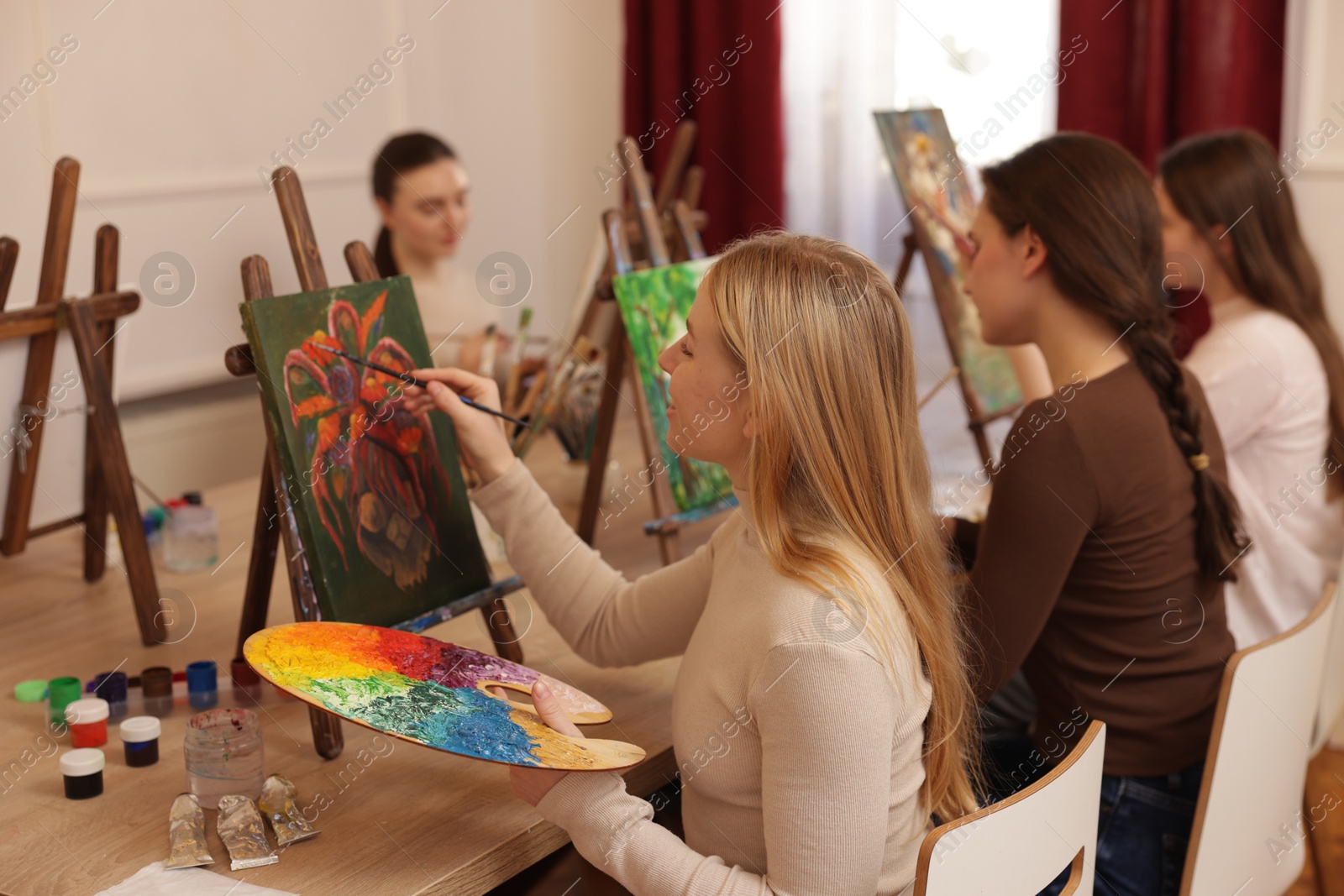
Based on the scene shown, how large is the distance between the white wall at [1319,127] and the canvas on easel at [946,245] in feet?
3.17

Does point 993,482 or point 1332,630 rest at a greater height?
point 993,482

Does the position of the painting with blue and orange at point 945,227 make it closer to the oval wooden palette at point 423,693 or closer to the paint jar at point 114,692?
the oval wooden palette at point 423,693

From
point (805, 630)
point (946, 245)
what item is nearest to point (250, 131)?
point (946, 245)

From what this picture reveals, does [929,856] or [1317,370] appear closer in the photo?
[929,856]

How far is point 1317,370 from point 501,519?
1.46 m

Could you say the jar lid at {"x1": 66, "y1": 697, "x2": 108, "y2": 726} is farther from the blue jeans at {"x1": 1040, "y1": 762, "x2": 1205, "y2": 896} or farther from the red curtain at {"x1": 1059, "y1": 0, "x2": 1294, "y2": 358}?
the red curtain at {"x1": 1059, "y1": 0, "x2": 1294, "y2": 358}

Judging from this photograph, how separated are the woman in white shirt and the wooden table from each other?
1087mm

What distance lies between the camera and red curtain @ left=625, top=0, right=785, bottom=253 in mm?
3645

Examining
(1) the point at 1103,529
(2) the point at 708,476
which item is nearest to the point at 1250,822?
(1) the point at 1103,529

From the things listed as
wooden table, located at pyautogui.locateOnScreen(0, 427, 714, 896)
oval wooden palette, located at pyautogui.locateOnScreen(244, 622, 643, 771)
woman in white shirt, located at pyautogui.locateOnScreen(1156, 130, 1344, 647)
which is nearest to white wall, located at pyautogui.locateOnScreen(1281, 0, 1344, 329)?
woman in white shirt, located at pyautogui.locateOnScreen(1156, 130, 1344, 647)

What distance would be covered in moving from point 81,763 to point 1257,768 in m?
1.25

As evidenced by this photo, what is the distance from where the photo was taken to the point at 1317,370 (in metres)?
2.07

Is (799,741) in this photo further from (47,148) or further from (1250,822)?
(47,148)

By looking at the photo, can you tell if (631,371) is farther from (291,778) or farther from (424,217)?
(424,217)
